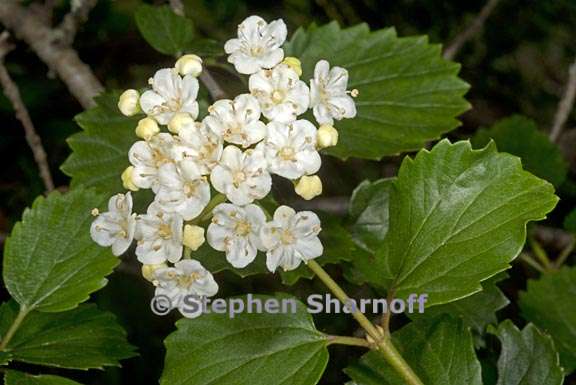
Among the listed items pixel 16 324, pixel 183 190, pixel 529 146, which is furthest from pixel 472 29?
pixel 16 324

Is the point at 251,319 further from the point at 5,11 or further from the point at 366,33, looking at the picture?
the point at 5,11

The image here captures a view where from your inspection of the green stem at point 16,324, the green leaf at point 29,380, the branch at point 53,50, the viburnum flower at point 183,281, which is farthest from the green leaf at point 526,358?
the branch at point 53,50

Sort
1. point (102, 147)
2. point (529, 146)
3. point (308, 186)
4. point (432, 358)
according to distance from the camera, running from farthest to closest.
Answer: point (529, 146)
point (102, 147)
point (432, 358)
point (308, 186)

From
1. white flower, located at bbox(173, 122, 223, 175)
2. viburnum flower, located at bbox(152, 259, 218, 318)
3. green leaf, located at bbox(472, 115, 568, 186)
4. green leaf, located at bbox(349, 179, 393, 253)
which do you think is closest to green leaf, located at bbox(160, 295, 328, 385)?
viburnum flower, located at bbox(152, 259, 218, 318)

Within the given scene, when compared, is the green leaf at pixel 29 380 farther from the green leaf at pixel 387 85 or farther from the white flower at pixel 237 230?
the green leaf at pixel 387 85

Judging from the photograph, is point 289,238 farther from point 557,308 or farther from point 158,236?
point 557,308

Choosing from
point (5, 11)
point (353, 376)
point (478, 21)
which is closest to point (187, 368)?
point (353, 376)
